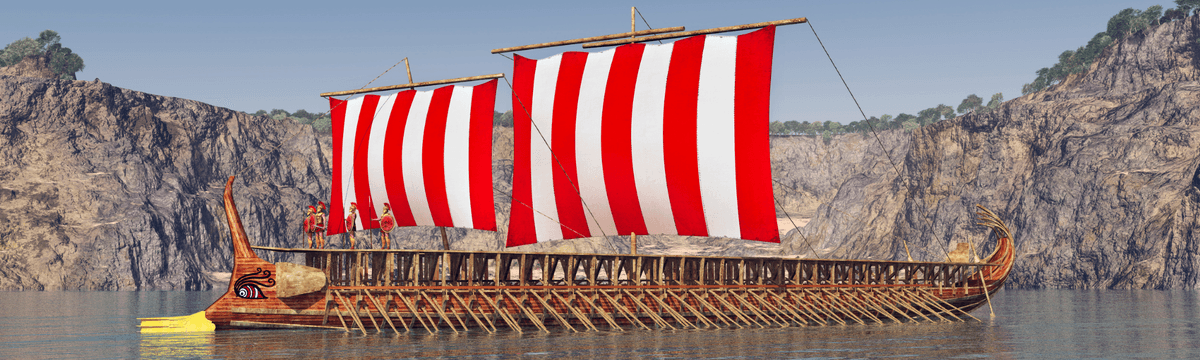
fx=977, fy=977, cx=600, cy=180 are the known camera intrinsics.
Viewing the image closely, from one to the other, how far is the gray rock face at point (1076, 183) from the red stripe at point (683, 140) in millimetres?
47340

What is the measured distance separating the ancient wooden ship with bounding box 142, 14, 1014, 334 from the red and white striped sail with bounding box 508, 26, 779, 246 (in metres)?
0.05

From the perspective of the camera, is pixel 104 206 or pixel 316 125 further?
pixel 316 125

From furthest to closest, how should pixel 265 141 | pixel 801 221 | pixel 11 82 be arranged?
pixel 801 221, pixel 265 141, pixel 11 82

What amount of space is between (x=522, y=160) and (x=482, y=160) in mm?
1893

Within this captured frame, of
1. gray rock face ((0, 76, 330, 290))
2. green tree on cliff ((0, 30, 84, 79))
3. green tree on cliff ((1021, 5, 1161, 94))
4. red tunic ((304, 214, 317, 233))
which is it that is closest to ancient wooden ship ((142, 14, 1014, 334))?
red tunic ((304, 214, 317, 233))

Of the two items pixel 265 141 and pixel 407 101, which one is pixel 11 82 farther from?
pixel 407 101

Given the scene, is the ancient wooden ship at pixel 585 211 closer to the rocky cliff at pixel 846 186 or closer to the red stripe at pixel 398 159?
the red stripe at pixel 398 159

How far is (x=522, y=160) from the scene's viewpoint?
38.9 metres

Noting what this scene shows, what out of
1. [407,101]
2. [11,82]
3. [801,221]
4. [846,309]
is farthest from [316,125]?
[846,309]

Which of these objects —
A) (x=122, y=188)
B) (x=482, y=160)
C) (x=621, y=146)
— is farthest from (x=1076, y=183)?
(x=122, y=188)

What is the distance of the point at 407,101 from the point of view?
4172 centimetres

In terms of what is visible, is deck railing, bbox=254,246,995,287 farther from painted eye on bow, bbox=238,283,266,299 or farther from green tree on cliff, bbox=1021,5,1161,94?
green tree on cliff, bbox=1021,5,1161,94

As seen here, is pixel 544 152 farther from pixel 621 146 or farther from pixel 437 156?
pixel 437 156

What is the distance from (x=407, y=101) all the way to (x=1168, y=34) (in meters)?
112
